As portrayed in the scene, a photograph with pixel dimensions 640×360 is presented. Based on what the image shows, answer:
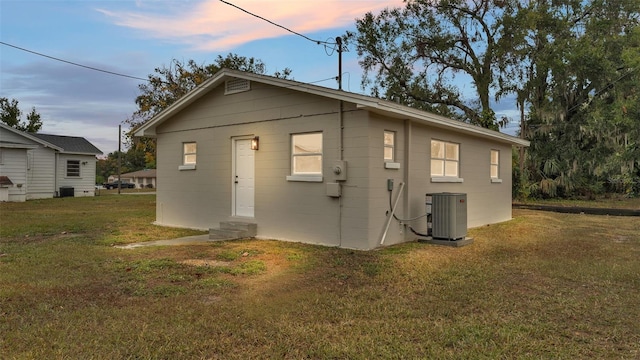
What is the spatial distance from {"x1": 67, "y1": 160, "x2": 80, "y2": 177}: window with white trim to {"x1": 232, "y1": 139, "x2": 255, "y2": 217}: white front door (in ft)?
64.6

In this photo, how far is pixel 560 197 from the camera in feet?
69.4

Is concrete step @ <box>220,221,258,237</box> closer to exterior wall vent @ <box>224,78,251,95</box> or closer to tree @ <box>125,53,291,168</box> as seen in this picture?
exterior wall vent @ <box>224,78,251,95</box>

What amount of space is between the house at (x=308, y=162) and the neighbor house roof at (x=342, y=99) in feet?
0.09

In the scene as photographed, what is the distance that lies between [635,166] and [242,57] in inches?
906

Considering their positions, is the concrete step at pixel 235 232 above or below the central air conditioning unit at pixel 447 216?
below

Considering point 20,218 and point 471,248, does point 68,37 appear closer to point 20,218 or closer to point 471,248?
point 20,218

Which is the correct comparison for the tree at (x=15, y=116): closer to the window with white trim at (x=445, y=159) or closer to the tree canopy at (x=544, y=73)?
the tree canopy at (x=544, y=73)

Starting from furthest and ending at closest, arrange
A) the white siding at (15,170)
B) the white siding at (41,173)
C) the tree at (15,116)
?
the tree at (15,116) → the white siding at (41,173) → the white siding at (15,170)

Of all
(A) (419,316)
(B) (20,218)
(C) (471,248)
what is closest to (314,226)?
(C) (471,248)

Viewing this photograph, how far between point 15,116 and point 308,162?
125 feet

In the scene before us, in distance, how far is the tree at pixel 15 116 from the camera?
34.9 m

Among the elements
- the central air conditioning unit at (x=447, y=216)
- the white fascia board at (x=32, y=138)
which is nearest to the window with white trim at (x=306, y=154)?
the central air conditioning unit at (x=447, y=216)

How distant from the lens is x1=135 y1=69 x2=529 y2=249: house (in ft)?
25.0

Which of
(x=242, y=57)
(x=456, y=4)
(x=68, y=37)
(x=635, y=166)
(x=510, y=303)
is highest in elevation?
(x=456, y=4)
